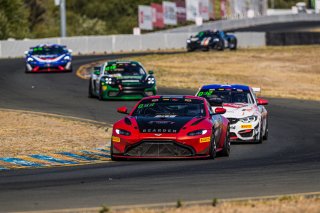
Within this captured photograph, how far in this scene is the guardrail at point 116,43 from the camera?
2490 inches

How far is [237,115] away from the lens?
21828 mm

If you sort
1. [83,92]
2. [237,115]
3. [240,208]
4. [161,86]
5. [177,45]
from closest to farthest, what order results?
1. [240,208]
2. [237,115]
3. [83,92]
4. [161,86]
5. [177,45]

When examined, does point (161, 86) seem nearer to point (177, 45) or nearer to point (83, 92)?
point (83, 92)

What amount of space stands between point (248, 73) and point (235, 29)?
43.5m

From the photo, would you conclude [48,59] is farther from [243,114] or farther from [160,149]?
[160,149]

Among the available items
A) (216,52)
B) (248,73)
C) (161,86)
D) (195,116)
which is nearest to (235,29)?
(216,52)

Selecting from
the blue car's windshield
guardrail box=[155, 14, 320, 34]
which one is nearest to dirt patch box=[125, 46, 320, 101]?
the blue car's windshield

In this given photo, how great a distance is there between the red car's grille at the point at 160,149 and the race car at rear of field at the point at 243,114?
13.8 ft

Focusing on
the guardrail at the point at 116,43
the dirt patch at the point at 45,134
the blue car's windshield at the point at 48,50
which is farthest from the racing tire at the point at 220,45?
the dirt patch at the point at 45,134

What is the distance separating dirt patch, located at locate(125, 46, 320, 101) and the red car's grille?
19960 millimetres

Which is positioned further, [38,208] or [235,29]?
[235,29]

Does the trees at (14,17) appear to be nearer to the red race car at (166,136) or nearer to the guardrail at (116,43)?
the guardrail at (116,43)

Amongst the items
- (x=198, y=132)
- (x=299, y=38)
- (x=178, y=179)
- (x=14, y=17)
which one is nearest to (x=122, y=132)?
(x=198, y=132)

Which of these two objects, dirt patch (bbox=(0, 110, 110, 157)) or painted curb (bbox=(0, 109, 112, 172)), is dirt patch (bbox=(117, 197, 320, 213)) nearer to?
painted curb (bbox=(0, 109, 112, 172))
